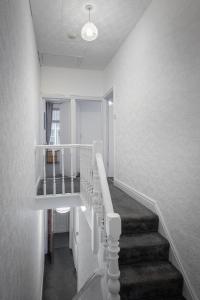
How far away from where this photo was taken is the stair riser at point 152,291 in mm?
1872

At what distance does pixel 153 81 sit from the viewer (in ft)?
8.38

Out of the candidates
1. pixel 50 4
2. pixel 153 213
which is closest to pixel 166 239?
pixel 153 213

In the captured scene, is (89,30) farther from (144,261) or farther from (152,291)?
(152,291)

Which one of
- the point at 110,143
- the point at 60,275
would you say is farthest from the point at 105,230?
the point at 60,275

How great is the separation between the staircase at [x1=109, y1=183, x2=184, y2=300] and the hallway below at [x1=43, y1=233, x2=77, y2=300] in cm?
361

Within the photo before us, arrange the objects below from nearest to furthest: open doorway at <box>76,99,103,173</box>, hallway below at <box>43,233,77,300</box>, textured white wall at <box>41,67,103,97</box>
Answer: textured white wall at <box>41,67,103,97</box>
hallway below at <box>43,233,77,300</box>
open doorway at <box>76,99,103,173</box>

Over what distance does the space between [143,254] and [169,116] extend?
5.27 feet

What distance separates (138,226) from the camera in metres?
2.43

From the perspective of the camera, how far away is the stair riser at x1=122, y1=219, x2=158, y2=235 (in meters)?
2.39

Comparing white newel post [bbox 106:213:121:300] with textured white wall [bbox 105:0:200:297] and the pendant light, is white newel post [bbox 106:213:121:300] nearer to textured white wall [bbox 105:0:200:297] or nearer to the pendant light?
textured white wall [bbox 105:0:200:297]

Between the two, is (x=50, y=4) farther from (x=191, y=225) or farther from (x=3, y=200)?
(x=191, y=225)

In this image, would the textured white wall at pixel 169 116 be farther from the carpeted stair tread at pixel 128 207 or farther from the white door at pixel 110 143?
the white door at pixel 110 143

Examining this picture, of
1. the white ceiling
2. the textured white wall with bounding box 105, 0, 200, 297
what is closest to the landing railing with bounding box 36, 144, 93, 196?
the textured white wall with bounding box 105, 0, 200, 297

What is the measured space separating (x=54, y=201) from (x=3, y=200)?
6.97 feet
